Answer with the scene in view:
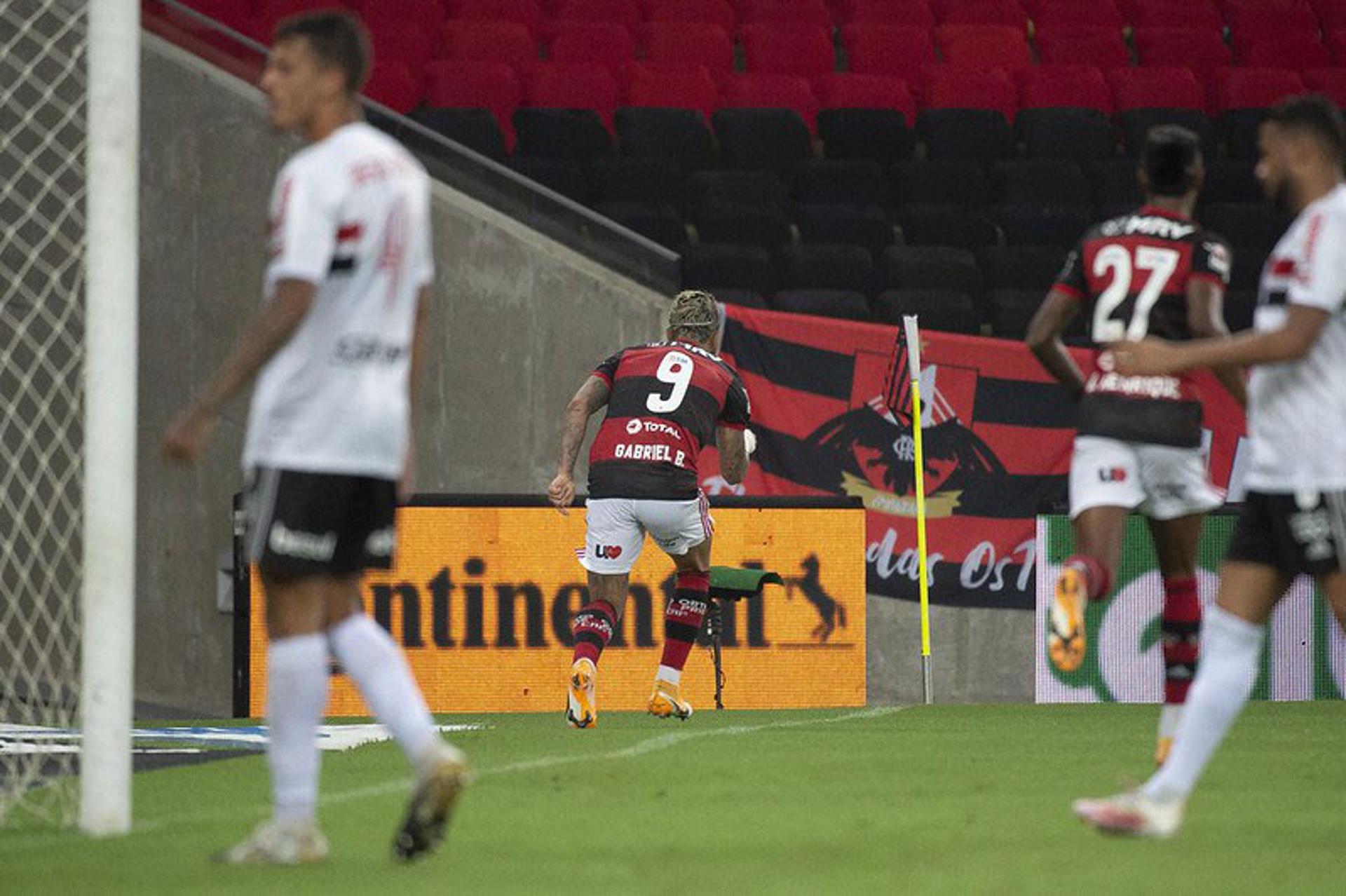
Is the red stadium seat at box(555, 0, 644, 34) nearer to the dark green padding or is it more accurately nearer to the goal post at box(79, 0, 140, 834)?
the dark green padding

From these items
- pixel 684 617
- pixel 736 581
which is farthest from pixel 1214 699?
pixel 736 581

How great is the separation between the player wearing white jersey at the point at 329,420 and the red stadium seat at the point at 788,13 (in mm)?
15337

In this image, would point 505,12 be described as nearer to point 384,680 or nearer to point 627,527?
point 627,527

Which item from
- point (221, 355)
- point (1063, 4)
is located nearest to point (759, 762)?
point (221, 355)

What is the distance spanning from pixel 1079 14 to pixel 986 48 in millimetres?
1406

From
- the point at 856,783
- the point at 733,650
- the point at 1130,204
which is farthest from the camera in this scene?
the point at 1130,204

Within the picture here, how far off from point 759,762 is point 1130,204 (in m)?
10.7

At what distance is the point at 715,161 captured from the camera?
18125 millimetres

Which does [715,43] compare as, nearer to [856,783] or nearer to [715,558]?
[715,558]

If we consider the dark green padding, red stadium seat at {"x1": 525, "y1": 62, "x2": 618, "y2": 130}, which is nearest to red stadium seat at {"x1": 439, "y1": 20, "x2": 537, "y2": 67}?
red stadium seat at {"x1": 525, "y1": 62, "x2": 618, "y2": 130}

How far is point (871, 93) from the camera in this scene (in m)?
19.0

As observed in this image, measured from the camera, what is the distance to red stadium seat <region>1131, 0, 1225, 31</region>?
20.8m

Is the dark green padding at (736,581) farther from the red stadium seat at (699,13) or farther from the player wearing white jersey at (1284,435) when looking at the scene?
the red stadium seat at (699,13)

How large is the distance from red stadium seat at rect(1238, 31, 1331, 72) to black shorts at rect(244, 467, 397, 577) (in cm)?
1661
